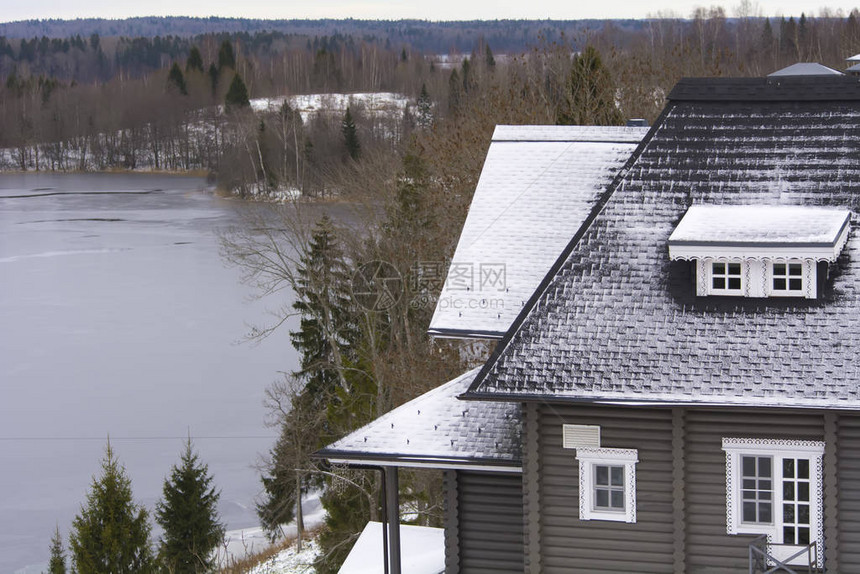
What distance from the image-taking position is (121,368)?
111ft

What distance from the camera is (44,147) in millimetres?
101250

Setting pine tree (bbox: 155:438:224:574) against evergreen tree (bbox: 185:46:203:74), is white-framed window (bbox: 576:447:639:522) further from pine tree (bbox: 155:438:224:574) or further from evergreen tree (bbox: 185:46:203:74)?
evergreen tree (bbox: 185:46:203:74)

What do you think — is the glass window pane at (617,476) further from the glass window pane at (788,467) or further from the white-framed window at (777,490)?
the glass window pane at (788,467)

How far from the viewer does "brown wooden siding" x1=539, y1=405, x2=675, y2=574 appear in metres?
12.1

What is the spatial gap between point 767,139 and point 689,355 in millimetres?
2934

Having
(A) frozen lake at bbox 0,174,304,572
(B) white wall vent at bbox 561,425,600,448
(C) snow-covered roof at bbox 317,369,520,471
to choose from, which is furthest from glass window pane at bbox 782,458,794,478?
(A) frozen lake at bbox 0,174,304,572

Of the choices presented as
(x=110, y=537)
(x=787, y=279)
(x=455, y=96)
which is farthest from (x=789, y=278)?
(x=455, y=96)

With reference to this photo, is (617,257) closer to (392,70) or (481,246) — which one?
(481,246)

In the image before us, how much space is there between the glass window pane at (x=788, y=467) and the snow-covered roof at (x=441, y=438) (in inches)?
112

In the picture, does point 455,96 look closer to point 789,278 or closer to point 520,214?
point 520,214

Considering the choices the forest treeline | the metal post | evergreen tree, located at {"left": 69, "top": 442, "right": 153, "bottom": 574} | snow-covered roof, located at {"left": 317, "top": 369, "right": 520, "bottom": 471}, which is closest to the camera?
snow-covered roof, located at {"left": 317, "top": 369, "right": 520, "bottom": 471}

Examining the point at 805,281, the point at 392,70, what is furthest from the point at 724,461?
the point at 392,70

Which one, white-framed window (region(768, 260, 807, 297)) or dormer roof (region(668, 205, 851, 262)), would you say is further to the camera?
white-framed window (region(768, 260, 807, 297))

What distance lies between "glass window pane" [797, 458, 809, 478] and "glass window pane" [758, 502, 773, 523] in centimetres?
45
